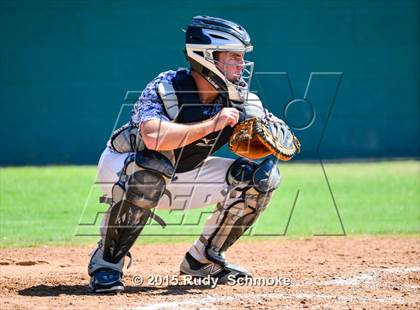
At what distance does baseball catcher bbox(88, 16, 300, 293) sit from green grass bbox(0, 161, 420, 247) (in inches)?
97.8

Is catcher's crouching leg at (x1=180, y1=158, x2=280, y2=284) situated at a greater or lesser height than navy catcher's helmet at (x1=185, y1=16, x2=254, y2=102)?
lesser

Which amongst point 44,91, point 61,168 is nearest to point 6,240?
point 61,168

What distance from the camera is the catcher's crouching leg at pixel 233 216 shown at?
5859 mm

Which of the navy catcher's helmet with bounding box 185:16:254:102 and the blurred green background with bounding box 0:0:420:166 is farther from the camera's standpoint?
the blurred green background with bounding box 0:0:420:166

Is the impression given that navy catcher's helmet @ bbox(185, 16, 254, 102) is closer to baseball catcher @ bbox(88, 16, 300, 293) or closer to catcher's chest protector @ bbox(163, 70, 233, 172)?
baseball catcher @ bbox(88, 16, 300, 293)

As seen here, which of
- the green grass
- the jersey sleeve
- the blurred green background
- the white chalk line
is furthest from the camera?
the blurred green background

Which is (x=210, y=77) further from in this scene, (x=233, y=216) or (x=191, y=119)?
(x=233, y=216)

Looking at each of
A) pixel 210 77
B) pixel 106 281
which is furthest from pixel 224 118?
pixel 106 281

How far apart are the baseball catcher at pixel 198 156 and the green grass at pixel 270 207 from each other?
2.48m

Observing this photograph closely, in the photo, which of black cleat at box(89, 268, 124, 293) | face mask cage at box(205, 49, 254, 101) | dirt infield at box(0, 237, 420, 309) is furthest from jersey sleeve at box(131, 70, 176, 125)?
dirt infield at box(0, 237, 420, 309)

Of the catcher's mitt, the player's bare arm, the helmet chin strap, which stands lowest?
the catcher's mitt

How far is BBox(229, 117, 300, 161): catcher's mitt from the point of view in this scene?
5758 millimetres

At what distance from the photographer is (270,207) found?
10719 millimetres

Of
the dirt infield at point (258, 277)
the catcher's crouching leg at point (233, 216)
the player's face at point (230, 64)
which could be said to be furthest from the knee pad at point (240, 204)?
the player's face at point (230, 64)
